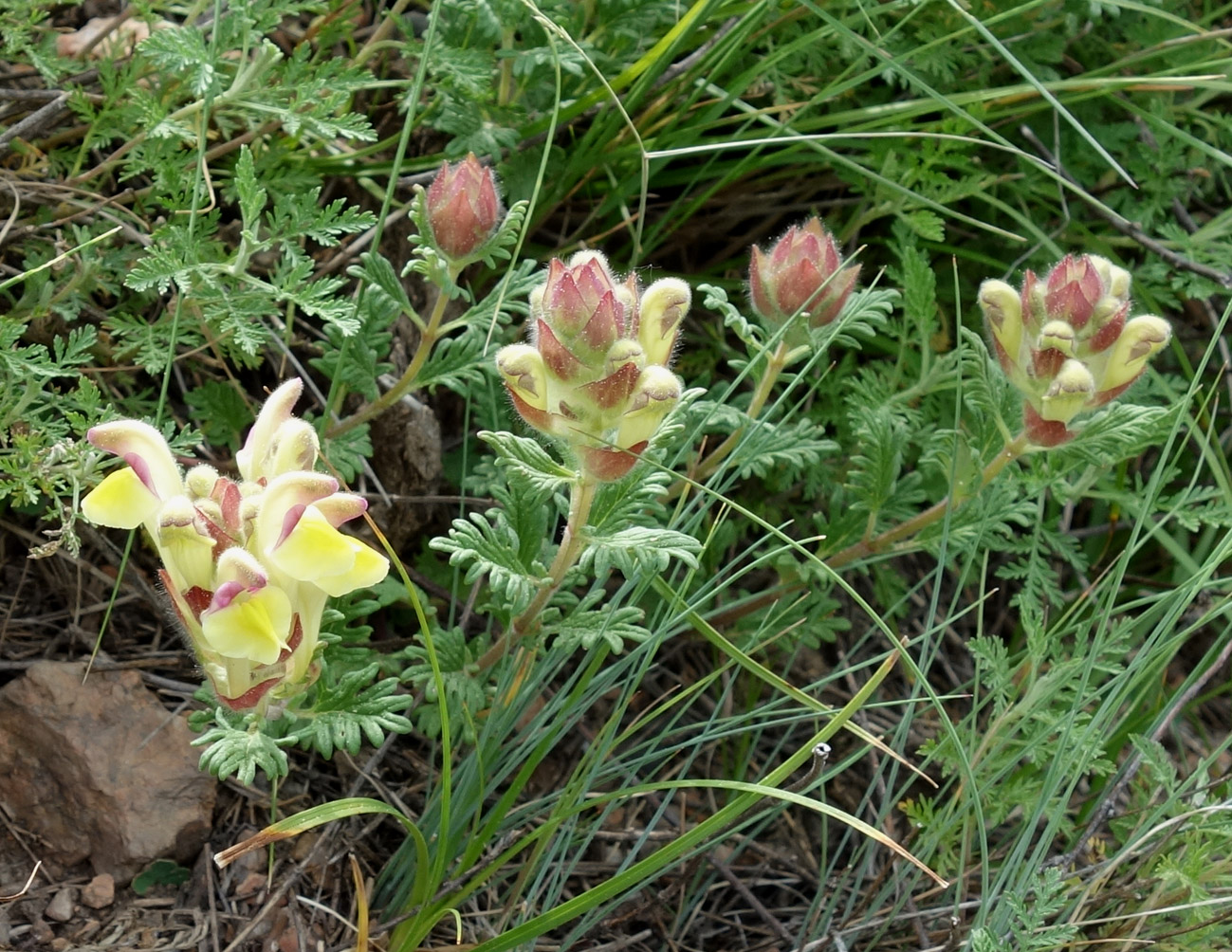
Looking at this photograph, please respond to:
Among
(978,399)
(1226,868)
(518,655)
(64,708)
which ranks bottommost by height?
(1226,868)

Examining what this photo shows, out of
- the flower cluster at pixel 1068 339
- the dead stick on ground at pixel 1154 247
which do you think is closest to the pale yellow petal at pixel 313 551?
the flower cluster at pixel 1068 339

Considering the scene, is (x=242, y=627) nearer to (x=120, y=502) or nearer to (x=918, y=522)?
(x=120, y=502)

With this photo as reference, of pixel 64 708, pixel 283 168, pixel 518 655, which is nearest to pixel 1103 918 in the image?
pixel 518 655

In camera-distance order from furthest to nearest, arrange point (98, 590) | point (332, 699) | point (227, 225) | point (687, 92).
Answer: point (687, 92)
point (227, 225)
point (98, 590)
point (332, 699)

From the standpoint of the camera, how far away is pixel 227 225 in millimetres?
2223

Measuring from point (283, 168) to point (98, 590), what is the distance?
0.88m

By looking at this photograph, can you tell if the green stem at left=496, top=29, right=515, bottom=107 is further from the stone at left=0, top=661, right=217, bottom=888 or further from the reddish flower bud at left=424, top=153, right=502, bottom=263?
the stone at left=0, top=661, right=217, bottom=888

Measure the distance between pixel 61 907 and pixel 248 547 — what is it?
0.73 m

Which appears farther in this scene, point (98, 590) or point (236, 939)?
point (98, 590)

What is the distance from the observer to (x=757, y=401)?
6.77ft

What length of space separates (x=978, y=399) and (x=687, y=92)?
3.24ft

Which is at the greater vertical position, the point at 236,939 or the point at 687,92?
the point at 687,92

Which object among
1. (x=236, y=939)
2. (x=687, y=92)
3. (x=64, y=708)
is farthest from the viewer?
(x=687, y=92)

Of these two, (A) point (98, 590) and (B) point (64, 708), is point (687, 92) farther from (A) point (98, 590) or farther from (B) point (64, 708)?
(B) point (64, 708)
